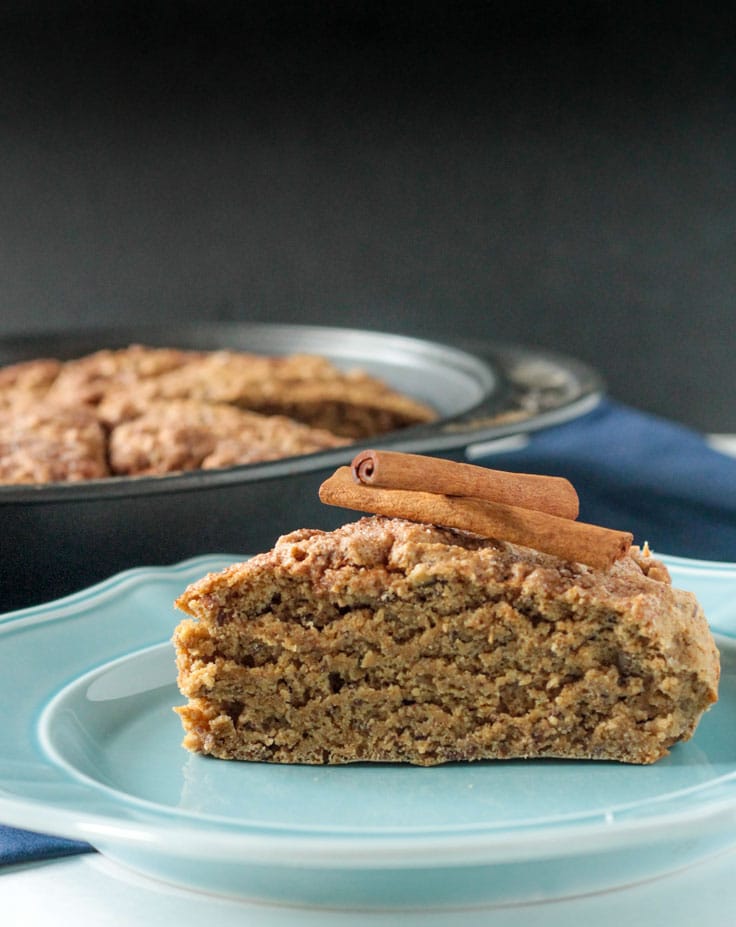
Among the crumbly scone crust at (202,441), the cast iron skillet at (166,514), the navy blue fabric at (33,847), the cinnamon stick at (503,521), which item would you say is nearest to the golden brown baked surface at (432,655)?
the cinnamon stick at (503,521)

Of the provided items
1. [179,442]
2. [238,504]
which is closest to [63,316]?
[179,442]

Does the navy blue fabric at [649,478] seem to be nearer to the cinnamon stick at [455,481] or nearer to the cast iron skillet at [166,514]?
the cast iron skillet at [166,514]

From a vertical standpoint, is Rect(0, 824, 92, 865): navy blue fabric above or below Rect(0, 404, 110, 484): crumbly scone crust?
below

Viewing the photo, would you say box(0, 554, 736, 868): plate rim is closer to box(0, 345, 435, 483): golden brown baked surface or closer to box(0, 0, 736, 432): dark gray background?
box(0, 345, 435, 483): golden brown baked surface

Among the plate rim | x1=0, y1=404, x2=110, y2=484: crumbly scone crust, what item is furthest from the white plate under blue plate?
x1=0, y1=404, x2=110, y2=484: crumbly scone crust

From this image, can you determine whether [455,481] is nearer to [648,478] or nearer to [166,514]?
[166,514]

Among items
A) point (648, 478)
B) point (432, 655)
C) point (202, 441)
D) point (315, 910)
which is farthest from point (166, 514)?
point (648, 478)
